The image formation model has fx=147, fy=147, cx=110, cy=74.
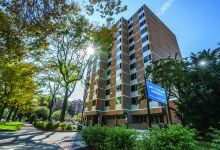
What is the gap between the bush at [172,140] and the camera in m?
3.75

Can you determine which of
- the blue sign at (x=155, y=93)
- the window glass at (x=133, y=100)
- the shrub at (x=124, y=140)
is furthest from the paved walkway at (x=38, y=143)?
the window glass at (x=133, y=100)

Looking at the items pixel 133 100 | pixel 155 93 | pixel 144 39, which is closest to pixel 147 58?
pixel 144 39

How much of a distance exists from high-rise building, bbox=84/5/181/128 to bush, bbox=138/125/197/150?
22117 millimetres

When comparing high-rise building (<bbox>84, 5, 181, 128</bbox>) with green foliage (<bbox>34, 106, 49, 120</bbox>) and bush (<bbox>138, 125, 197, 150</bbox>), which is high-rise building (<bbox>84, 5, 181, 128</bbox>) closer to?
green foliage (<bbox>34, 106, 49, 120</bbox>)

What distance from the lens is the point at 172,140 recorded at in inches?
155

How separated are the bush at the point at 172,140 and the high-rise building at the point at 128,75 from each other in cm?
2212

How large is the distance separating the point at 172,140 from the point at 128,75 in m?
30.7

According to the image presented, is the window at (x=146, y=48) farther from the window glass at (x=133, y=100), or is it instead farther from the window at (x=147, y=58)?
the window glass at (x=133, y=100)

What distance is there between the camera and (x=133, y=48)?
1451 inches

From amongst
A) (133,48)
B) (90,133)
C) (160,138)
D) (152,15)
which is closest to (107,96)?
(133,48)

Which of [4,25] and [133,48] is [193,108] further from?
[133,48]

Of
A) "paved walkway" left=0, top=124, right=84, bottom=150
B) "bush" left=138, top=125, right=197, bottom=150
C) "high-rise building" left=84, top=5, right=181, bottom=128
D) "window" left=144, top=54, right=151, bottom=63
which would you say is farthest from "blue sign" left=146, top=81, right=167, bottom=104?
"window" left=144, top=54, right=151, bottom=63

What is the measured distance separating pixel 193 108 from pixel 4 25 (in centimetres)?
1522

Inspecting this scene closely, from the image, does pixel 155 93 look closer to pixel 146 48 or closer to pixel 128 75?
pixel 146 48
